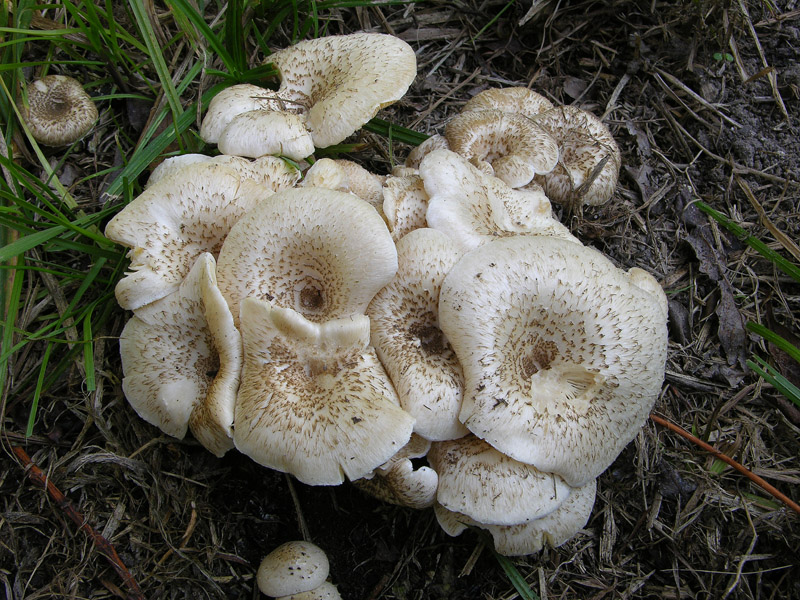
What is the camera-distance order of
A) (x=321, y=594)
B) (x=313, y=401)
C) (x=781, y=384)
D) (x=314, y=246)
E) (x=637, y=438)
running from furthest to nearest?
(x=637, y=438) < (x=781, y=384) < (x=321, y=594) < (x=314, y=246) < (x=313, y=401)

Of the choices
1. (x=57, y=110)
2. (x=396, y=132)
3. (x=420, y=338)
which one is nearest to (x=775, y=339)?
(x=420, y=338)

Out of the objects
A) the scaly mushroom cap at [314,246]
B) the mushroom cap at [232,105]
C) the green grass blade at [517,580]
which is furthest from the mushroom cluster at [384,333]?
the green grass blade at [517,580]

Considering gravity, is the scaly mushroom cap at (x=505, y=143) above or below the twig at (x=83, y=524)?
above

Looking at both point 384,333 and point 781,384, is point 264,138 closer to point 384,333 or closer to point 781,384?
point 384,333

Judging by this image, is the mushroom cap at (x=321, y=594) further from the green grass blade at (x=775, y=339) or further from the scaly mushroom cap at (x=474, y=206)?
the green grass blade at (x=775, y=339)

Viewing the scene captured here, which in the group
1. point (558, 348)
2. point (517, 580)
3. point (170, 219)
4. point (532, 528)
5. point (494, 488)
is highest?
point (170, 219)

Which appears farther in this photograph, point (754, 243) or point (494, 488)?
point (754, 243)
